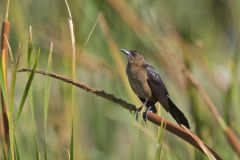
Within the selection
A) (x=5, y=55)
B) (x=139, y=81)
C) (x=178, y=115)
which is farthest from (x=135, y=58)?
(x=5, y=55)

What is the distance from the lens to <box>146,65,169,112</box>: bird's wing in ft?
3.52

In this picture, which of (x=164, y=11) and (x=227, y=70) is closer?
(x=164, y=11)

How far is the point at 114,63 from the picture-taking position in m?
1.23

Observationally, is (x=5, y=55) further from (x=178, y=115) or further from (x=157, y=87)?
(x=157, y=87)

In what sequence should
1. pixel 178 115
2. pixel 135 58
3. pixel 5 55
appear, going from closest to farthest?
pixel 5 55 → pixel 178 115 → pixel 135 58

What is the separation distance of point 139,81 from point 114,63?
9cm

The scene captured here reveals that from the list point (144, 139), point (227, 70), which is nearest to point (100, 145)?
point (144, 139)

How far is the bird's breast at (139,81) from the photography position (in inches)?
49.1

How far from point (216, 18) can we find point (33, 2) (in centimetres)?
51

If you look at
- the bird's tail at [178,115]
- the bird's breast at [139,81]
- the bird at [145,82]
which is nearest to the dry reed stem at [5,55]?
the bird's tail at [178,115]

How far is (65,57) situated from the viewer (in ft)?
3.71

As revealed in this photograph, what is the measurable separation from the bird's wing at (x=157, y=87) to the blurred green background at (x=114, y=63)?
3cm

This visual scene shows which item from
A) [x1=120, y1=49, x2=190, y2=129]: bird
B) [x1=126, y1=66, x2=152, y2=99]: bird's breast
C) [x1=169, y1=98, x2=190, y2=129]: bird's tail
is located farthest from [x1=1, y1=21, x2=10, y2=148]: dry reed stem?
[x1=126, y1=66, x2=152, y2=99]: bird's breast

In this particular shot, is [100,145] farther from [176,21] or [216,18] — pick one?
[216,18]
